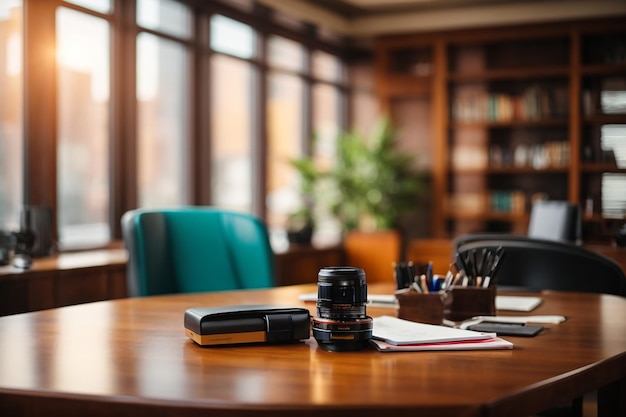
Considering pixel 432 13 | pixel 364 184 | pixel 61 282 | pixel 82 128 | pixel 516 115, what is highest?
pixel 432 13

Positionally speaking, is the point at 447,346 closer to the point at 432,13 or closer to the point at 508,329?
the point at 508,329

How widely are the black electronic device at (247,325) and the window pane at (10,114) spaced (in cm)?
326

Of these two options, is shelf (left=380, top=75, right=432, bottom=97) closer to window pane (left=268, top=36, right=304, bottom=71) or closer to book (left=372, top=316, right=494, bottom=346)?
window pane (left=268, top=36, right=304, bottom=71)

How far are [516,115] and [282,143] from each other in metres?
2.31

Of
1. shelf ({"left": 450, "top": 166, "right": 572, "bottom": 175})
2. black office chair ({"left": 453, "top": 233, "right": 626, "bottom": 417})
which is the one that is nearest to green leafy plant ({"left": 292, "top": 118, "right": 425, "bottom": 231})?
shelf ({"left": 450, "top": 166, "right": 572, "bottom": 175})

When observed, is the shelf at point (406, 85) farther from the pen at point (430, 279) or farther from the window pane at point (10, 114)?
the pen at point (430, 279)

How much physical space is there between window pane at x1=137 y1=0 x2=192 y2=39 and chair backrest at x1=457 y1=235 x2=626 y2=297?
3.55 m

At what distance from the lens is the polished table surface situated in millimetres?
1190

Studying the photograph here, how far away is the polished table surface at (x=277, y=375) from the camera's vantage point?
3.91ft

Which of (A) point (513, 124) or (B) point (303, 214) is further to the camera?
(A) point (513, 124)

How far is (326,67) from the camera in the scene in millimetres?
8398

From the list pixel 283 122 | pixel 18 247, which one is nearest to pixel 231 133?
pixel 283 122

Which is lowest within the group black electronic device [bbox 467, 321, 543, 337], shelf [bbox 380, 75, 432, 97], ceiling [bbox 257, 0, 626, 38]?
black electronic device [bbox 467, 321, 543, 337]

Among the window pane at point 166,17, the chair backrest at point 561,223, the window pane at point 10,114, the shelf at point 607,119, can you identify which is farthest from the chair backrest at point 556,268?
the shelf at point 607,119
